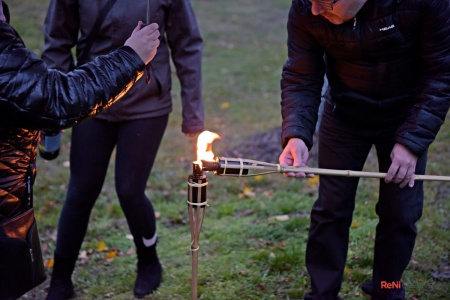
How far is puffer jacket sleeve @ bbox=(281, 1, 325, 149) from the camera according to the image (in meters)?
3.52

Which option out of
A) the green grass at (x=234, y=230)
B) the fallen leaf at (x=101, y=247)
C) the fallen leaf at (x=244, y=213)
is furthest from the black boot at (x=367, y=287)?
the fallen leaf at (x=101, y=247)

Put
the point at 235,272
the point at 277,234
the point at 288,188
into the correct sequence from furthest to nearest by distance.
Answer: the point at 288,188, the point at 277,234, the point at 235,272

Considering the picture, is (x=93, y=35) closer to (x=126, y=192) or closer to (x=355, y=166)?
(x=126, y=192)

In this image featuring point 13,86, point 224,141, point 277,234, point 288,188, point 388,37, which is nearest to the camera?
point 13,86

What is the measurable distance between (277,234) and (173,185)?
6.26ft

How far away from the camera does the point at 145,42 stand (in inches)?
121

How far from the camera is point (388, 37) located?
Answer: 3256 mm

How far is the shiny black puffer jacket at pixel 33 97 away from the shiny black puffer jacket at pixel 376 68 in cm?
100

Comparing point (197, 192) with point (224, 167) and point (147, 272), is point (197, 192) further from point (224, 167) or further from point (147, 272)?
point (147, 272)

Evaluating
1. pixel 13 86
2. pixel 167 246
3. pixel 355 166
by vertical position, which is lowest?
pixel 167 246

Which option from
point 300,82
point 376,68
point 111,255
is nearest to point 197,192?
point 300,82

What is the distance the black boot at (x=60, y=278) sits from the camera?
4332mm

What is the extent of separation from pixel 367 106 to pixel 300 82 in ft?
1.33

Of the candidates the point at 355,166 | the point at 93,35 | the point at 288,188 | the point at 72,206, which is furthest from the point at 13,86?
the point at 288,188
